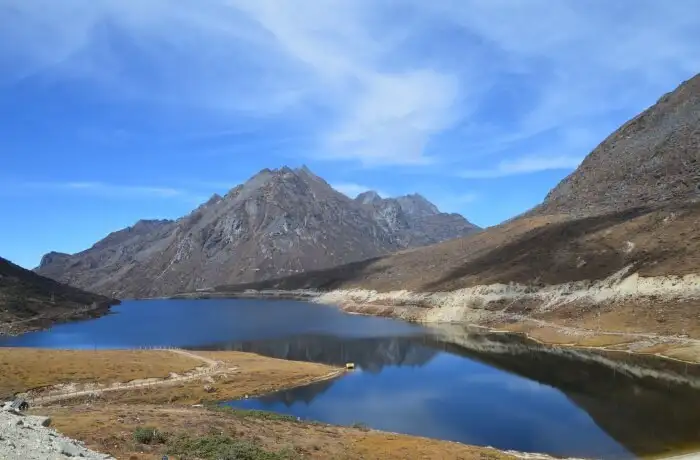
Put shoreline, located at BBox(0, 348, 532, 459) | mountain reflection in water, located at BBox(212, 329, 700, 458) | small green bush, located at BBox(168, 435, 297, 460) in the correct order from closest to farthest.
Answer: small green bush, located at BBox(168, 435, 297, 460), shoreline, located at BBox(0, 348, 532, 459), mountain reflection in water, located at BBox(212, 329, 700, 458)

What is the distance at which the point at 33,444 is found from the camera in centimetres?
2112

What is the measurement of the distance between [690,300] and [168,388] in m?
88.8

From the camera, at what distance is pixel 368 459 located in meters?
31.2

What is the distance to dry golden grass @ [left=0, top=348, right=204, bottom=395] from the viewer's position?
58.3m

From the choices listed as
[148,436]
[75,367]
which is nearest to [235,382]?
[75,367]

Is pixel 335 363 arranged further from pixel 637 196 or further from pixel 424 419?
pixel 637 196

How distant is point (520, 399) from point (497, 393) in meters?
3.76

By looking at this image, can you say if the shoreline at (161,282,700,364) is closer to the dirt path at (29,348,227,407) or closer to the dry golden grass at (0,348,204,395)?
the dirt path at (29,348,227,407)

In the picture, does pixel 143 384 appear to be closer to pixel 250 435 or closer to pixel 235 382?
pixel 235 382

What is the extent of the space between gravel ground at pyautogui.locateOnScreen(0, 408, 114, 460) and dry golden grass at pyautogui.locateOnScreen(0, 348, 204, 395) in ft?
113

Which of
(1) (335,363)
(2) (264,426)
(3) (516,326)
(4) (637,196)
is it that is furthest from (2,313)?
(4) (637,196)

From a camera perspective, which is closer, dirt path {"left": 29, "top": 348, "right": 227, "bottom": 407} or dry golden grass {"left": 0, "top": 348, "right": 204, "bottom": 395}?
dirt path {"left": 29, "top": 348, "right": 227, "bottom": 407}

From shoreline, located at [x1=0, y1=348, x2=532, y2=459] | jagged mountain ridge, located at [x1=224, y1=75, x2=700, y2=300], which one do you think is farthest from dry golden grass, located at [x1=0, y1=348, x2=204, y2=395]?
jagged mountain ridge, located at [x1=224, y1=75, x2=700, y2=300]

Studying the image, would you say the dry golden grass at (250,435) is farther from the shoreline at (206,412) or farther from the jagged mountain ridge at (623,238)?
the jagged mountain ridge at (623,238)
